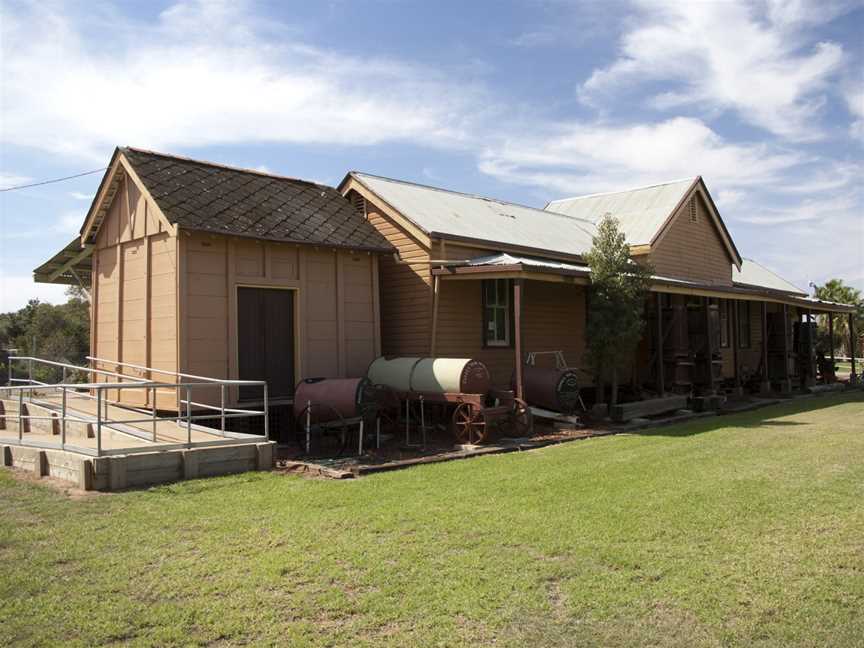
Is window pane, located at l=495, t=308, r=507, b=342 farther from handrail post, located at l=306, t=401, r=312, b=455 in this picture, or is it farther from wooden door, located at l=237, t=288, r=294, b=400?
handrail post, located at l=306, t=401, r=312, b=455

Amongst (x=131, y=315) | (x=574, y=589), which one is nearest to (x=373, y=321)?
(x=131, y=315)

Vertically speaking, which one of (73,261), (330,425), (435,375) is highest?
(73,261)

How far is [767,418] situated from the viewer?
16859 mm

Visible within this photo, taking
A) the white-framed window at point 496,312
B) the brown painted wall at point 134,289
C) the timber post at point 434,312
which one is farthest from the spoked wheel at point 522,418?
the brown painted wall at point 134,289

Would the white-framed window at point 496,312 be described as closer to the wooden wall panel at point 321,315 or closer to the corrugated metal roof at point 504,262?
the corrugated metal roof at point 504,262

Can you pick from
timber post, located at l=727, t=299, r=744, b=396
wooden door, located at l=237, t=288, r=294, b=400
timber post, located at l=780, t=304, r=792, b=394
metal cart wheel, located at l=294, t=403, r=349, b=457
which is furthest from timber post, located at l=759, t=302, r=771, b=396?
wooden door, located at l=237, t=288, r=294, b=400

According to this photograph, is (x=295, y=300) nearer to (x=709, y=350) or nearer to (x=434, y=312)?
(x=434, y=312)

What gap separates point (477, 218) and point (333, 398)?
8.02 m

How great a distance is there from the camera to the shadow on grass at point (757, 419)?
15.0 metres

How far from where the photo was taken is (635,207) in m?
24.7

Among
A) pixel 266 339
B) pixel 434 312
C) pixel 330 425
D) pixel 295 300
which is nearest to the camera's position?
pixel 330 425

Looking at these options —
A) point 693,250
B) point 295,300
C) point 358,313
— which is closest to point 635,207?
point 693,250

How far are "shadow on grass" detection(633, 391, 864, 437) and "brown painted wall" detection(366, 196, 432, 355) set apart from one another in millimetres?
5026

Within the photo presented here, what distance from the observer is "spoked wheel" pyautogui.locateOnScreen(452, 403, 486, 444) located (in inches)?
522
